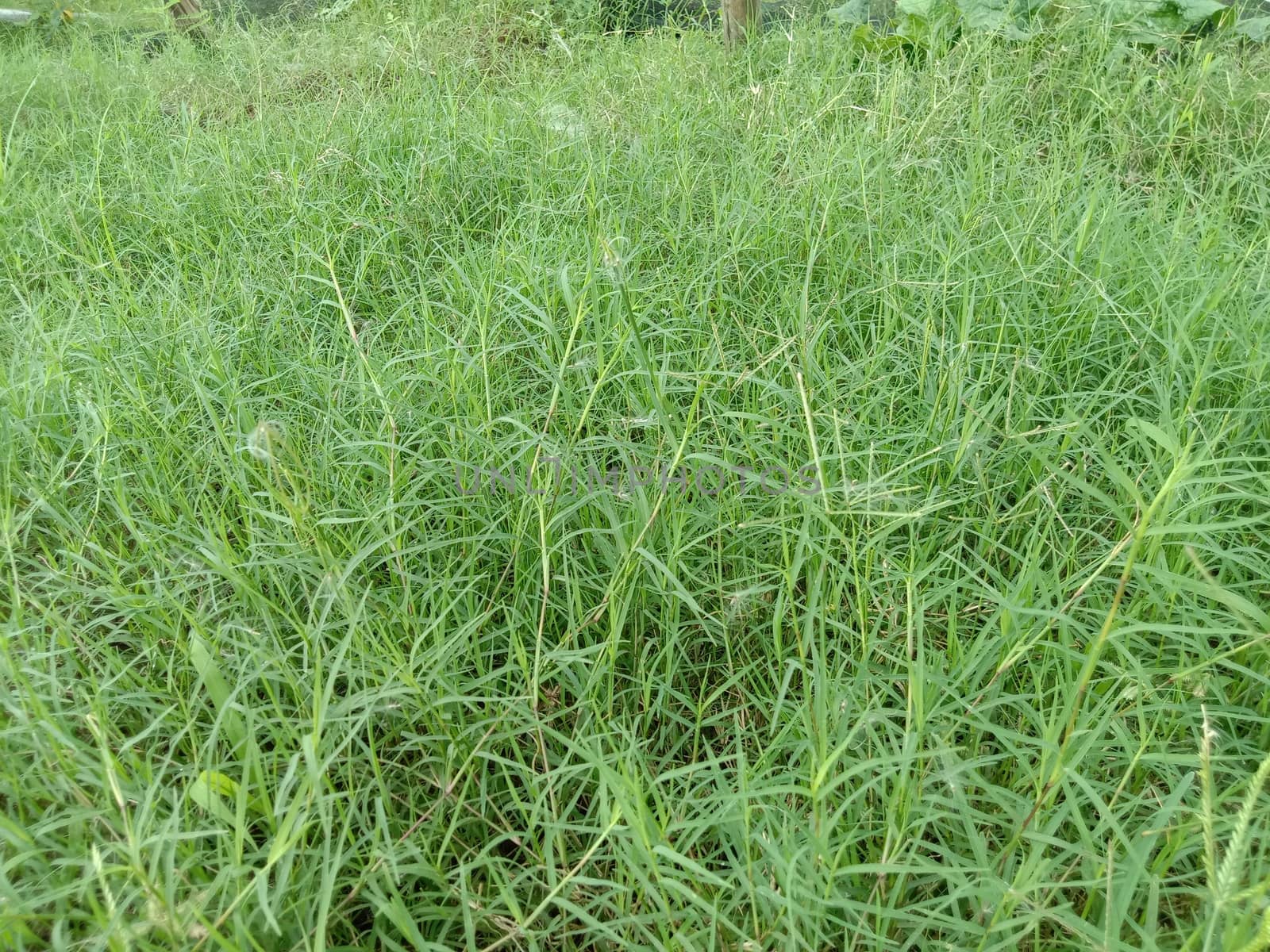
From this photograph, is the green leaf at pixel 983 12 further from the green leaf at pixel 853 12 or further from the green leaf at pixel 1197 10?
the green leaf at pixel 1197 10

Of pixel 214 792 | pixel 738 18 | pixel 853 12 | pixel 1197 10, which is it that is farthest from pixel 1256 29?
pixel 214 792

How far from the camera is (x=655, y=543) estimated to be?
147cm

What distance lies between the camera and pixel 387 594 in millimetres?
1413

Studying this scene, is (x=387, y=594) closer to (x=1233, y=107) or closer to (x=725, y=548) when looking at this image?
(x=725, y=548)

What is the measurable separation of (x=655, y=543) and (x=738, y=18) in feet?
10.0

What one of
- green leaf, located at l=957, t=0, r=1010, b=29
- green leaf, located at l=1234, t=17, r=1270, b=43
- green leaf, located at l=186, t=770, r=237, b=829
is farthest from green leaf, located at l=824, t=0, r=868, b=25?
green leaf, located at l=186, t=770, r=237, b=829

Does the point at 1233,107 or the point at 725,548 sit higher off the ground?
the point at 1233,107

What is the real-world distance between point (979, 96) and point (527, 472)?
84.7 inches

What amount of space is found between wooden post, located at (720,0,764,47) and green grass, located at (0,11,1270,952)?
3.48ft

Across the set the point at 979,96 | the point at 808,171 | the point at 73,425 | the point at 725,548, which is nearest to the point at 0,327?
the point at 73,425

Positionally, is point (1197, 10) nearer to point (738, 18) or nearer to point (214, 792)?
point (738, 18)

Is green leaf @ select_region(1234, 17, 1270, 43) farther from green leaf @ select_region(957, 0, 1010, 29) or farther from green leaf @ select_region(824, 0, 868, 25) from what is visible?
green leaf @ select_region(824, 0, 868, 25)

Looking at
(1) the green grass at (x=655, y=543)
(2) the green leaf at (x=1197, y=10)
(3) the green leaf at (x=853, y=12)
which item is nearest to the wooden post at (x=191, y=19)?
(1) the green grass at (x=655, y=543)

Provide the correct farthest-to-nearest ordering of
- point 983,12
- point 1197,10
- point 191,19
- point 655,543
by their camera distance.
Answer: point 191,19 < point 983,12 < point 1197,10 < point 655,543
